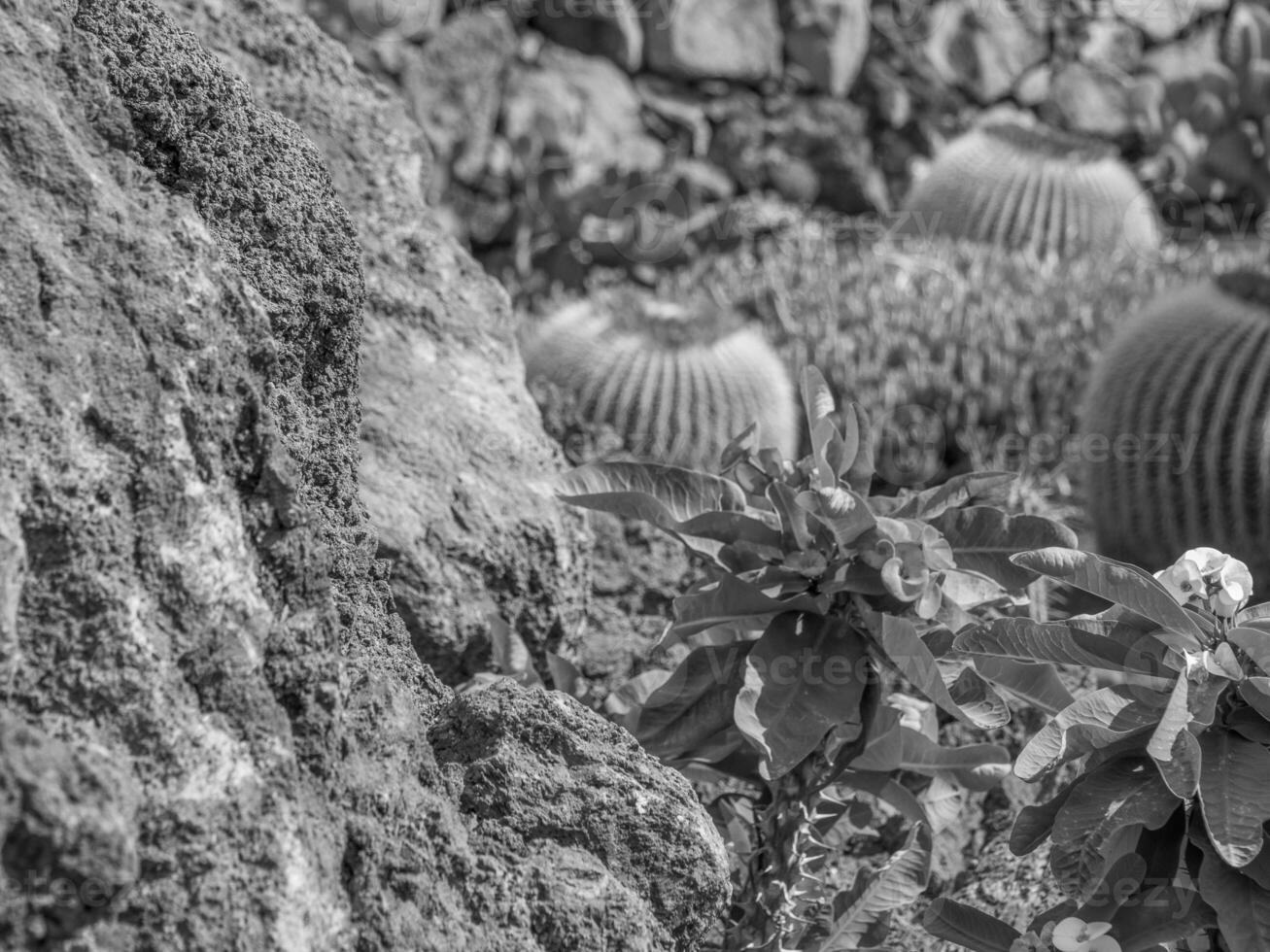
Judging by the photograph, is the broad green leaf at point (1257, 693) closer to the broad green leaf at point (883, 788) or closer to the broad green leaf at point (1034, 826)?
the broad green leaf at point (1034, 826)

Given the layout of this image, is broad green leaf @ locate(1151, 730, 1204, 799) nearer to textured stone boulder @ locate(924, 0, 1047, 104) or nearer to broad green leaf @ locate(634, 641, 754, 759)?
broad green leaf @ locate(634, 641, 754, 759)

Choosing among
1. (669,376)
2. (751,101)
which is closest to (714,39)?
(751,101)

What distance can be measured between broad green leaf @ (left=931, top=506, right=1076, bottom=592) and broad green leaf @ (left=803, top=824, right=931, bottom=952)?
306mm

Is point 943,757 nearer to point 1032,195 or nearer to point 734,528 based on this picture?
point 734,528

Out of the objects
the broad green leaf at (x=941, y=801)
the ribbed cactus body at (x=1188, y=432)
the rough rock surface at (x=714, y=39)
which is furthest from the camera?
the rough rock surface at (x=714, y=39)

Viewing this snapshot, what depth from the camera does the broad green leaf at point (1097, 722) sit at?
1519 millimetres

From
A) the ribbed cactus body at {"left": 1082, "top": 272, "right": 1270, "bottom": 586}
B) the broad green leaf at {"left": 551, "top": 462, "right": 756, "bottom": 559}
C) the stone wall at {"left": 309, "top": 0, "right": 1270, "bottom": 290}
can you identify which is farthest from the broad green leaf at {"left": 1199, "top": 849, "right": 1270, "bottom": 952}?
the stone wall at {"left": 309, "top": 0, "right": 1270, "bottom": 290}

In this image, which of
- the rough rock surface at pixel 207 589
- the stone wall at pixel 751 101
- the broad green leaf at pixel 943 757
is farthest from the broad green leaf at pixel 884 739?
the stone wall at pixel 751 101

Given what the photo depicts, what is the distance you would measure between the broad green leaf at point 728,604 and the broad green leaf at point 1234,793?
44 cm

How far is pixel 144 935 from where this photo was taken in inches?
43.6

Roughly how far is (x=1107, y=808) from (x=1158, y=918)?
117 mm

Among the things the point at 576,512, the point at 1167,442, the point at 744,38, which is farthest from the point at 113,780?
the point at 744,38

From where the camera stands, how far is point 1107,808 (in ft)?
5.02

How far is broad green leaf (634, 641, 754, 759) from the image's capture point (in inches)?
68.9
